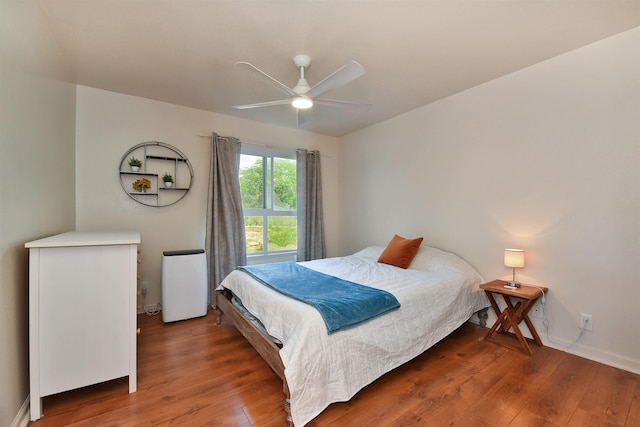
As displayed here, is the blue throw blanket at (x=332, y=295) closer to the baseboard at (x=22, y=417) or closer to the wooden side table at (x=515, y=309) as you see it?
the wooden side table at (x=515, y=309)

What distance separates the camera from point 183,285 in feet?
9.80

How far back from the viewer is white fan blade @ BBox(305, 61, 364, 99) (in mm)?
1693

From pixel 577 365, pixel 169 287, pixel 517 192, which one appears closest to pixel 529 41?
pixel 517 192

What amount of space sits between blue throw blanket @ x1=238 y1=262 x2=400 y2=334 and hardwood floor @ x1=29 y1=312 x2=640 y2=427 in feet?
1.69

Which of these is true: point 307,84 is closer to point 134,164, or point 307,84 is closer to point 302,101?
point 302,101

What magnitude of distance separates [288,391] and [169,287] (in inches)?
81.6

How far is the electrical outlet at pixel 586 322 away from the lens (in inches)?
85.4

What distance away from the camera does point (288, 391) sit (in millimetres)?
1463

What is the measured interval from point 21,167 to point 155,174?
1702 millimetres

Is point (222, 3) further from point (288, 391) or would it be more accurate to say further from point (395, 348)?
point (395, 348)

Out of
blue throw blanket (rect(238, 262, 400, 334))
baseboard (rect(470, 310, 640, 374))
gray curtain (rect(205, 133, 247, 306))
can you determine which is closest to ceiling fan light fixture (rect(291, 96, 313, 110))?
blue throw blanket (rect(238, 262, 400, 334))

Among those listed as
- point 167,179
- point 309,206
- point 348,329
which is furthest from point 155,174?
point 348,329

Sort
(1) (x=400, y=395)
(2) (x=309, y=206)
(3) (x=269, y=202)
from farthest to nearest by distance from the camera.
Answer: (2) (x=309, y=206) → (3) (x=269, y=202) → (1) (x=400, y=395)

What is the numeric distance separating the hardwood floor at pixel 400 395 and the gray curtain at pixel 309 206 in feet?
6.82
